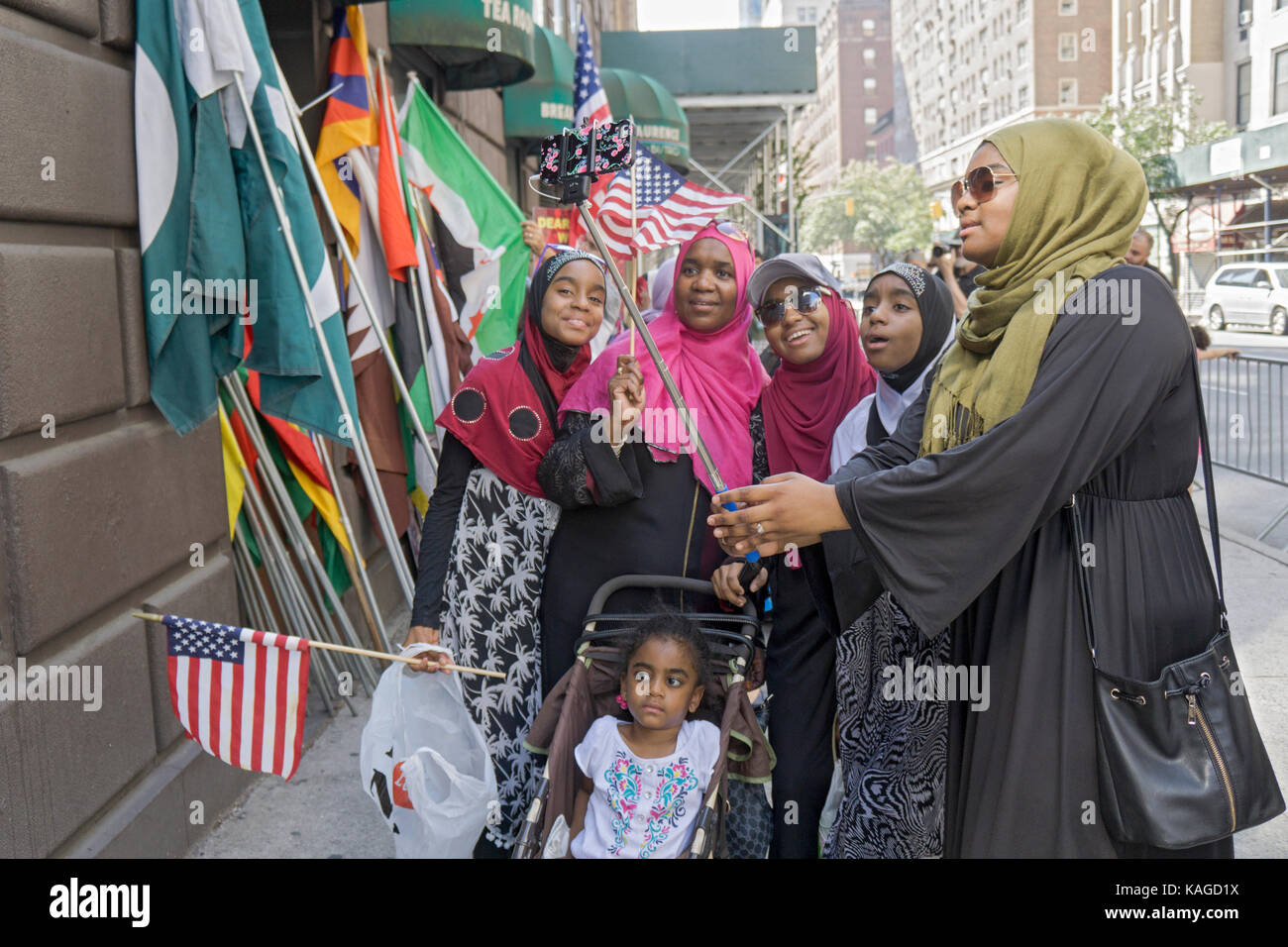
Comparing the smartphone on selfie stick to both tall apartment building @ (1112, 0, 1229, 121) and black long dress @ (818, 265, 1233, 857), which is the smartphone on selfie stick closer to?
black long dress @ (818, 265, 1233, 857)

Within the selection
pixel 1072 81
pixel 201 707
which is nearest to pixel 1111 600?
pixel 201 707

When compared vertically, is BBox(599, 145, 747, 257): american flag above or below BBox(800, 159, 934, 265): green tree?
below

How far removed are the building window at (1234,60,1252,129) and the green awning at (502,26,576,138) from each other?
37.2m

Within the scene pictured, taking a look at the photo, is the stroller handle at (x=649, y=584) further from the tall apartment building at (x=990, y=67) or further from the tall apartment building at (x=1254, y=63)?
the tall apartment building at (x=990, y=67)

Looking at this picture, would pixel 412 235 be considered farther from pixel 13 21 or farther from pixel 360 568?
pixel 13 21

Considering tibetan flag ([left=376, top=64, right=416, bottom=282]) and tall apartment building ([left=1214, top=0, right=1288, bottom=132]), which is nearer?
tibetan flag ([left=376, top=64, right=416, bottom=282])

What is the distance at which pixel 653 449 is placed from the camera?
11.0ft

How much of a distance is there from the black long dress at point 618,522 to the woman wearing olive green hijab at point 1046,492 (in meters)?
1.01

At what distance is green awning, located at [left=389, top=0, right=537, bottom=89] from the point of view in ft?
23.3

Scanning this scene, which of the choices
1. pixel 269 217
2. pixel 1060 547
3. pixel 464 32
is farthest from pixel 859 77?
pixel 1060 547

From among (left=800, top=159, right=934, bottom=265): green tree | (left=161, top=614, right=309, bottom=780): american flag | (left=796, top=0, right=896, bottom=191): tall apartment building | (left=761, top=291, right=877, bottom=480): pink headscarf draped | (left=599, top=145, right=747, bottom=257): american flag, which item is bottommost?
(left=161, top=614, right=309, bottom=780): american flag

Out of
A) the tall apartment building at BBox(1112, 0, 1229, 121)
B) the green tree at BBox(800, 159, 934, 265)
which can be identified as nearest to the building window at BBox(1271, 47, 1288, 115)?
the tall apartment building at BBox(1112, 0, 1229, 121)

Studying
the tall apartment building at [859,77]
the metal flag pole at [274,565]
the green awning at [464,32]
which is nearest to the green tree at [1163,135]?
the green awning at [464,32]

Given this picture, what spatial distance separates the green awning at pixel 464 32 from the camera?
7.11 meters
